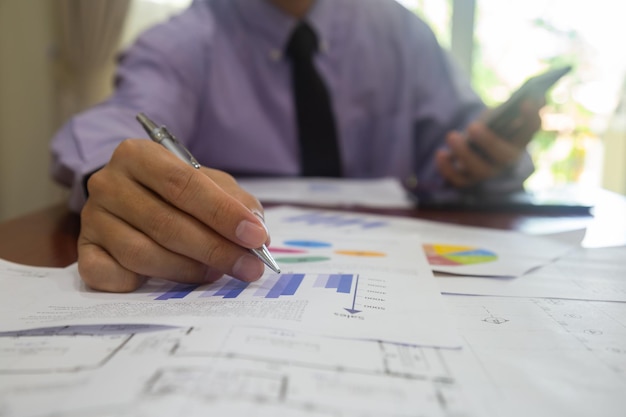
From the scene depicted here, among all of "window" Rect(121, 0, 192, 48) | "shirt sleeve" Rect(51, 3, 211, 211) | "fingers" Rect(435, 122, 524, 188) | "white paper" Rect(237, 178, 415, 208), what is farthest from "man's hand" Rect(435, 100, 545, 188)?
"window" Rect(121, 0, 192, 48)

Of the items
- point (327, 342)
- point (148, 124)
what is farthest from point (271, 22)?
point (327, 342)

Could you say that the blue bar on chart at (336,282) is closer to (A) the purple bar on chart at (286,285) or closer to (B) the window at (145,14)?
(A) the purple bar on chart at (286,285)

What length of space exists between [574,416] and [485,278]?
199mm

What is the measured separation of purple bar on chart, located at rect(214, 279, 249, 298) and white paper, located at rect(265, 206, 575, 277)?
168 millimetres

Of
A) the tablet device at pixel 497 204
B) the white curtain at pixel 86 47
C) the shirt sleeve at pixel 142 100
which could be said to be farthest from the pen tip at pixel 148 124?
the white curtain at pixel 86 47

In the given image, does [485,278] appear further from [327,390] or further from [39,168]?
[39,168]

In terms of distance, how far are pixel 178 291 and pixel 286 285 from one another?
0.08 m

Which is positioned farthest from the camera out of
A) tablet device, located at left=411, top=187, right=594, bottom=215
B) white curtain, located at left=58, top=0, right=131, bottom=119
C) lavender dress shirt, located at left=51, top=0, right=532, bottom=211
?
white curtain, located at left=58, top=0, right=131, bottom=119

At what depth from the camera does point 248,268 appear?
33cm

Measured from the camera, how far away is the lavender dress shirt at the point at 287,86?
0.92 meters

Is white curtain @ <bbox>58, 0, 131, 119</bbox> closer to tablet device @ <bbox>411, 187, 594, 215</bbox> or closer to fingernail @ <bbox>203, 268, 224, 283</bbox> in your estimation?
tablet device @ <bbox>411, 187, 594, 215</bbox>

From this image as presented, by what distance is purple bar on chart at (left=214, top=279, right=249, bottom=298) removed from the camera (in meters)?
0.31

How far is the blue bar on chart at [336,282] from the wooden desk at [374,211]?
0.23 metres

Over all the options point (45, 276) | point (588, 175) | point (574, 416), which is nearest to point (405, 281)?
point (574, 416)
